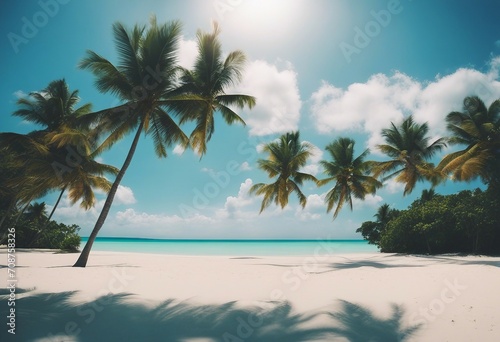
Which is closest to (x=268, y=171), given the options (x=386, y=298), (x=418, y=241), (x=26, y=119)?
(x=418, y=241)

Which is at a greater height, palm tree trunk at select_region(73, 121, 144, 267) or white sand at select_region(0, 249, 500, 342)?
palm tree trunk at select_region(73, 121, 144, 267)

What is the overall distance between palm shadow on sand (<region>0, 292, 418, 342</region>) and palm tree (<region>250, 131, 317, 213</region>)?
18630mm

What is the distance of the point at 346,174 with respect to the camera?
2431cm

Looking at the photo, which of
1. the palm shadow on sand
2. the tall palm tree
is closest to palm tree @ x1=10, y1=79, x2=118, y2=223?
the tall palm tree

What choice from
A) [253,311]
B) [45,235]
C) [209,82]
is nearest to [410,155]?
[209,82]

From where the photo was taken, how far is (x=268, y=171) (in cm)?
2366

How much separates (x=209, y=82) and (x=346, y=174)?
1573cm

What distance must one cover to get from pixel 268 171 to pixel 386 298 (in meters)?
18.5

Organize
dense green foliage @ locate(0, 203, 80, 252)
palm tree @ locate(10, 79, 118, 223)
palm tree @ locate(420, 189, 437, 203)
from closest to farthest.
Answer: palm tree @ locate(10, 79, 118, 223) → dense green foliage @ locate(0, 203, 80, 252) → palm tree @ locate(420, 189, 437, 203)

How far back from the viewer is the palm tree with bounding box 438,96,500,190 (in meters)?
16.3

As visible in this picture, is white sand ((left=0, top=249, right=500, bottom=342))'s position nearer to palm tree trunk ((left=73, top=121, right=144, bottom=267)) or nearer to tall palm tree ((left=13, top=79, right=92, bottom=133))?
palm tree trunk ((left=73, top=121, right=144, bottom=267))

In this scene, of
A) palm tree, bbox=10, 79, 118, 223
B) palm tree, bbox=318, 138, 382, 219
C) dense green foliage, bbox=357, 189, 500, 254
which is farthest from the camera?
palm tree, bbox=318, 138, 382, 219

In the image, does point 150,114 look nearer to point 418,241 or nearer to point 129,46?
point 129,46

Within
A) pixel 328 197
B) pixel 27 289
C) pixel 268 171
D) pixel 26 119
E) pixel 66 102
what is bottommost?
pixel 27 289
